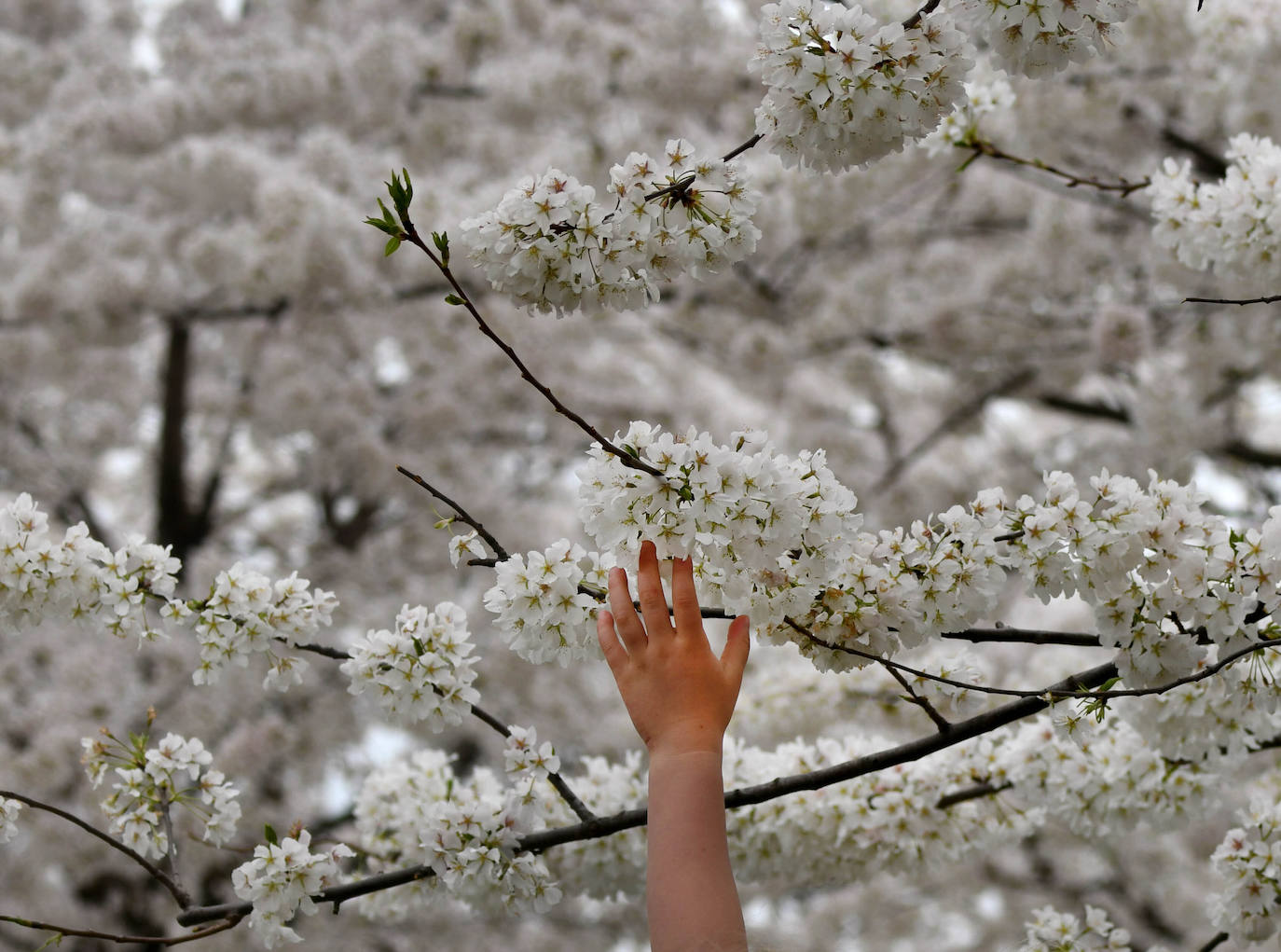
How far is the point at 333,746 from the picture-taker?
24.1 ft

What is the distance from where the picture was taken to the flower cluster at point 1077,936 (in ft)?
8.20

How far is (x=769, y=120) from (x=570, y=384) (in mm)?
7414

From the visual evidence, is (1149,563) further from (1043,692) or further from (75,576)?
(75,576)

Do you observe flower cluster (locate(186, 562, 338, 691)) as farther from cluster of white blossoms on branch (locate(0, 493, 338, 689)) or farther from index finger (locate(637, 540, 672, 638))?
index finger (locate(637, 540, 672, 638))

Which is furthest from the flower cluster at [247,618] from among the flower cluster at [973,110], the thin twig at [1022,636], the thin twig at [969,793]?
the flower cluster at [973,110]

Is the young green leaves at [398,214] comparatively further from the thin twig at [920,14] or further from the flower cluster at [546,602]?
the thin twig at [920,14]

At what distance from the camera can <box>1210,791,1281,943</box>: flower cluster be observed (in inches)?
93.1

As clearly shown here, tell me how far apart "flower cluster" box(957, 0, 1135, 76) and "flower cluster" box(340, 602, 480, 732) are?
4.73 feet

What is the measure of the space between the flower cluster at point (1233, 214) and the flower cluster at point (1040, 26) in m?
1.02

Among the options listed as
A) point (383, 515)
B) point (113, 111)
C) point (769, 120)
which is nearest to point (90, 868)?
point (383, 515)

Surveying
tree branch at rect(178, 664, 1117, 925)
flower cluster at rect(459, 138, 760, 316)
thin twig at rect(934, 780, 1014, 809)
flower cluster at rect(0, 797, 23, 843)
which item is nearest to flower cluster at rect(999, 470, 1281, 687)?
tree branch at rect(178, 664, 1117, 925)

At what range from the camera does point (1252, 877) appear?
2.37 m

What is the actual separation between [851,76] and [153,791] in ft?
6.58

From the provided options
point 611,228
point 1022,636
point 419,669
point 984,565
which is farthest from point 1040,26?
point 419,669
